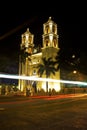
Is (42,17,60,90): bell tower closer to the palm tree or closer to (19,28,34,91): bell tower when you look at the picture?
the palm tree

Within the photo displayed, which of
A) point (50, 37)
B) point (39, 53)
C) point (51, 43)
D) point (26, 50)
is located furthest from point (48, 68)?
point (26, 50)

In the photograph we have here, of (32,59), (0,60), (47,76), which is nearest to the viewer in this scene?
(0,60)

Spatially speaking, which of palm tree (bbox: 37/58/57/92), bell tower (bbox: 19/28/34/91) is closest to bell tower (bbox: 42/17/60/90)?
palm tree (bbox: 37/58/57/92)

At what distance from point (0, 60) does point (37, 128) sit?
55.1 meters

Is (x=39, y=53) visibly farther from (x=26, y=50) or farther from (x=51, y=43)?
(x=51, y=43)

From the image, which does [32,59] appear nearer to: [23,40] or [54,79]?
[23,40]

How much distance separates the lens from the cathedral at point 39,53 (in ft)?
245

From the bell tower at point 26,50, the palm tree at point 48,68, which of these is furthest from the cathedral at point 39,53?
the palm tree at point 48,68

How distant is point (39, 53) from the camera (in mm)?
85375

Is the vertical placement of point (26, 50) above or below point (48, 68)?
above

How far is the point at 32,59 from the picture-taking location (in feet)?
291

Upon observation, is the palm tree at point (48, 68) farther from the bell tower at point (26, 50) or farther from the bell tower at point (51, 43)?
the bell tower at point (26, 50)

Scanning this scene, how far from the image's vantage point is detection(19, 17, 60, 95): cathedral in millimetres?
74625

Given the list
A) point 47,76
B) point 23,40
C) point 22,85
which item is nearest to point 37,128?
point 47,76
